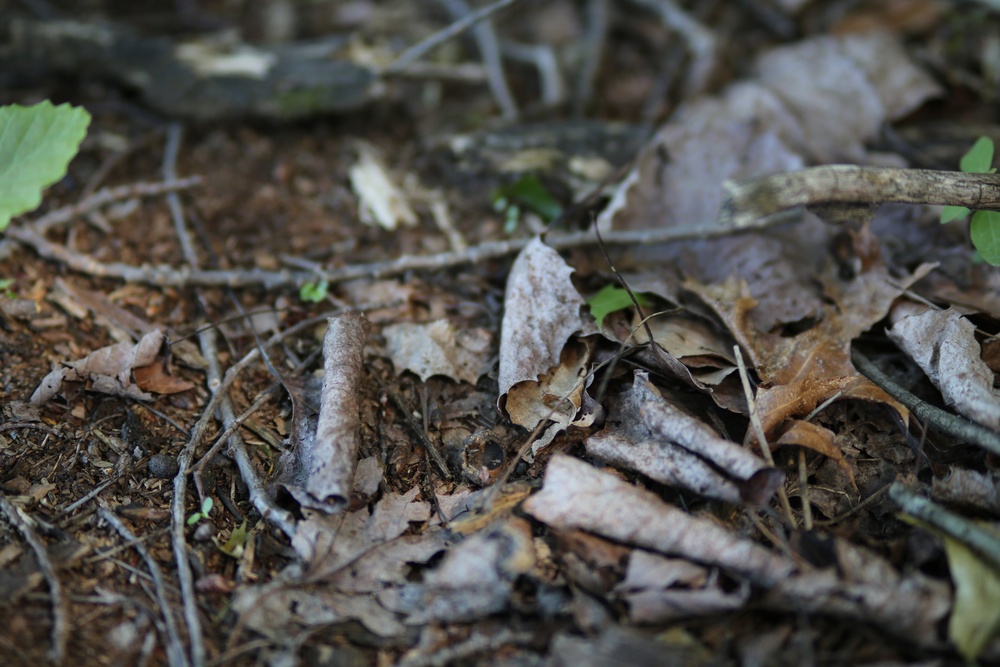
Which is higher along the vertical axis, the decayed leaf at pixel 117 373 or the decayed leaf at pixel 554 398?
the decayed leaf at pixel 117 373

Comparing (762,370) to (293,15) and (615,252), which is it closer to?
(615,252)

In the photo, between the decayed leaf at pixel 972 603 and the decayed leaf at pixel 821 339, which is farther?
the decayed leaf at pixel 821 339

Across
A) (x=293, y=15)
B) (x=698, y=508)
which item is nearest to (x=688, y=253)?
(x=698, y=508)

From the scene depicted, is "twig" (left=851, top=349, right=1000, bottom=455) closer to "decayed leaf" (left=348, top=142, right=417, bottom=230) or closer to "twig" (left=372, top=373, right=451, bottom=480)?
"twig" (left=372, top=373, right=451, bottom=480)

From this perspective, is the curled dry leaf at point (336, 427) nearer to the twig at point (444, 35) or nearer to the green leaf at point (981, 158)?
the twig at point (444, 35)

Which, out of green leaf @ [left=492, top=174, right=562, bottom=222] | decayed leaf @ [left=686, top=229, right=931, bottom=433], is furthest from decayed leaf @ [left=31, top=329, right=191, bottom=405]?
decayed leaf @ [left=686, top=229, right=931, bottom=433]

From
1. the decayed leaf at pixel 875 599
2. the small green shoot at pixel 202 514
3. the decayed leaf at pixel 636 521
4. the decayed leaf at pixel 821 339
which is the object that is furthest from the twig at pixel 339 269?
the decayed leaf at pixel 875 599

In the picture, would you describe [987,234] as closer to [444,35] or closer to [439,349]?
[439,349]
